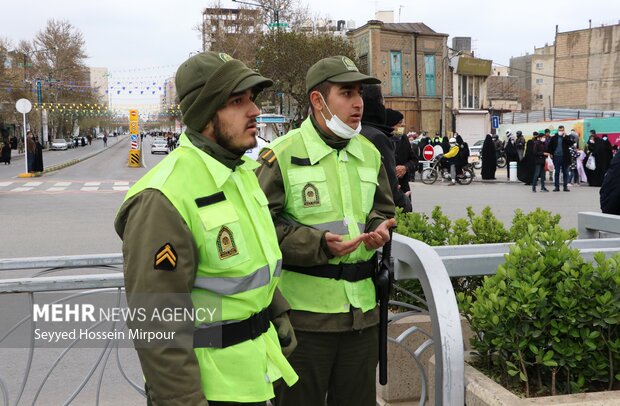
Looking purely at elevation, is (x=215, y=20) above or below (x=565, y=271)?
above

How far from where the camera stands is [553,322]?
2.49 m

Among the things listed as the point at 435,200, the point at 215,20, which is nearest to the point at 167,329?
the point at 435,200

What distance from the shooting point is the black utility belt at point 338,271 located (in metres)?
2.73

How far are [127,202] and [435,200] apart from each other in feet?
51.2

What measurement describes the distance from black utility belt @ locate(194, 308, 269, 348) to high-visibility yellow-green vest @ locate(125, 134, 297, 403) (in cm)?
2

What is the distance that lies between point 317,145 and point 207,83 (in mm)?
892

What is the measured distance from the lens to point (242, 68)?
209 centimetres

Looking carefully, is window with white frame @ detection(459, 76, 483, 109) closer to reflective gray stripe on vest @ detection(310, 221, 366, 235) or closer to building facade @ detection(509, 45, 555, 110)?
building facade @ detection(509, 45, 555, 110)

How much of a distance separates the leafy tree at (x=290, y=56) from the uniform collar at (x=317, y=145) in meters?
33.6

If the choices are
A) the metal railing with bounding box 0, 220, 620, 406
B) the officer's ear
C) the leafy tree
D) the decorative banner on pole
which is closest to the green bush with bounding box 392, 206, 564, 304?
the metal railing with bounding box 0, 220, 620, 406

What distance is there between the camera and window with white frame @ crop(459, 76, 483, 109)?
164ft

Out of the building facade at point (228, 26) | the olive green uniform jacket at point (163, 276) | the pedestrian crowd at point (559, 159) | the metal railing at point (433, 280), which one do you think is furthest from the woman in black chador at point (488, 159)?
the building facade at point (228, 26)

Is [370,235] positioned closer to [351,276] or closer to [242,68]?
[351,276]

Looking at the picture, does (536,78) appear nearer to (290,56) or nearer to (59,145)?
(59,145)
